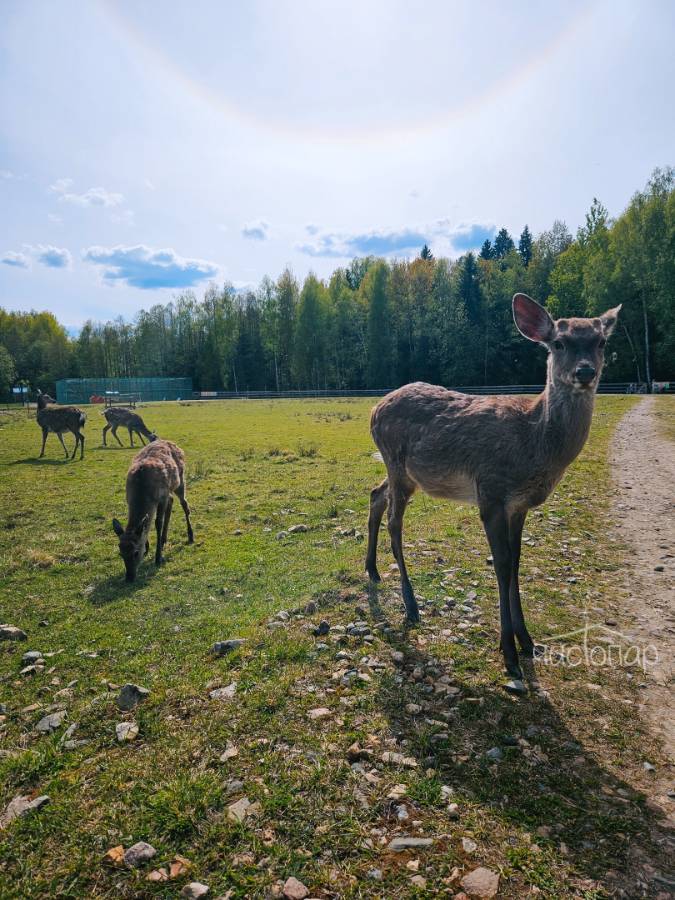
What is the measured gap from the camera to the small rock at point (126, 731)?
4.10m

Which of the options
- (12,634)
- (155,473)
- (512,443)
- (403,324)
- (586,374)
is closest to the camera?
(586,374)

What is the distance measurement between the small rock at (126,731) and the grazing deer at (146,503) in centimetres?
454

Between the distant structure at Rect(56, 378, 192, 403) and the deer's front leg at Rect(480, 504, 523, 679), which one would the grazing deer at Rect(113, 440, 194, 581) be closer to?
the deer's front leg at Rect(480, 504, 523, 679)

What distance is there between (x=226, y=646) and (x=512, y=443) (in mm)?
4071

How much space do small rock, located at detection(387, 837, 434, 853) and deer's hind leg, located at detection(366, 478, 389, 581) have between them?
4273 millimetres

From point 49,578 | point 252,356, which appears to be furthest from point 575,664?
point 252,356

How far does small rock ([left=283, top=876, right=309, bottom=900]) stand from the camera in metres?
2.75

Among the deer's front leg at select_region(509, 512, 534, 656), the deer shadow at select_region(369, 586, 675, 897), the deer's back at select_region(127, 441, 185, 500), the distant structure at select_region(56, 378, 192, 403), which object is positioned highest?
the distant structure at select_region(56, 378, 192, 403)

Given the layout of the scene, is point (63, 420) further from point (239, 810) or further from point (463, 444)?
point (239, 810)

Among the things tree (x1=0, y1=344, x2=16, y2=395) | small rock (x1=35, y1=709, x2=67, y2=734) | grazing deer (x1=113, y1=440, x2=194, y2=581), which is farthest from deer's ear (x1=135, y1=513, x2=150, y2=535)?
tree (x1=0, y1=344, x2=16, y2=395)

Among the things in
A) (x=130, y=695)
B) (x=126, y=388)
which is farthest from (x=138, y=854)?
(x=126, y=388)

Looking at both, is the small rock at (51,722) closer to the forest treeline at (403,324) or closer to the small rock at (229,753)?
the small rock at (229,753)

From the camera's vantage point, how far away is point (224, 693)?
15.4 ft

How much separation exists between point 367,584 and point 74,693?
3.95 m
